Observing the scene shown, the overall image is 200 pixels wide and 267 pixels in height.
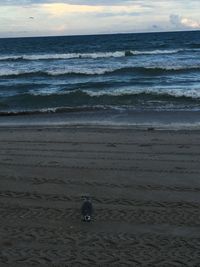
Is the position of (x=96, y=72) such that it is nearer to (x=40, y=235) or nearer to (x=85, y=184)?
(x=85, y=184)

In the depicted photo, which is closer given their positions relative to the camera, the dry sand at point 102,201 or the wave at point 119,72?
the dry sand at point 102,201

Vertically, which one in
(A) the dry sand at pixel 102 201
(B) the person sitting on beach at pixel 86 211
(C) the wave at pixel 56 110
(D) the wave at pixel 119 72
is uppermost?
(D) the wave at pixel 119 72

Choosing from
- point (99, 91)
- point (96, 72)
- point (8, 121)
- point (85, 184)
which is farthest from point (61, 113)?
point (96, 72)

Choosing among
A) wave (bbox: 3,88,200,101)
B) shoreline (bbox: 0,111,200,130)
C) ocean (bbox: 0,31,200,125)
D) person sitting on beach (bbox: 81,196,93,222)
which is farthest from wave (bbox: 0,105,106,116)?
person sitting on beach (bbox: 81,196,93,222)

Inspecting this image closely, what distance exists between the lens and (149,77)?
28.4 metres

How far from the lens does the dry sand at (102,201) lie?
4941 millimetres

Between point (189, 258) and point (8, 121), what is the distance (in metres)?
11.1

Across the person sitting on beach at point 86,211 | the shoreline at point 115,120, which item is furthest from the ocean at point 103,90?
the person sitting on beach at point 86,211

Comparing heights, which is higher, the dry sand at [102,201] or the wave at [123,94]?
the wave at [123,94]

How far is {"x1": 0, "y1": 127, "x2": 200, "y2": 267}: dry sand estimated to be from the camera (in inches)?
195

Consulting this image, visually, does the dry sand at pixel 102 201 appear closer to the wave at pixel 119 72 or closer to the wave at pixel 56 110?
the wave at pixel 56 110

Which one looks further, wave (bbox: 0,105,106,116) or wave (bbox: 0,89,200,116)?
wave (bbox: 0,89,200,116)

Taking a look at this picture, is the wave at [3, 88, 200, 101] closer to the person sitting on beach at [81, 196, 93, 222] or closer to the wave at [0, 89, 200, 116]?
the wave at [0, 89, 200, 116]

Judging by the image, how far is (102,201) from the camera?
6523mm
